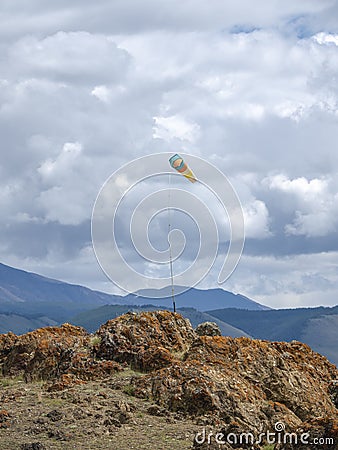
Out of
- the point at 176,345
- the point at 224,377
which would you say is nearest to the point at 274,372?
the point at 224,377

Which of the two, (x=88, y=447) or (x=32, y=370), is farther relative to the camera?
(x=32, y=370)

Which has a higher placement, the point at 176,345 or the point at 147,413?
the point at 176,345

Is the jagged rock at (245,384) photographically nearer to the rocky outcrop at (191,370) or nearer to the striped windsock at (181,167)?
the rocky outcrop at (191,370)

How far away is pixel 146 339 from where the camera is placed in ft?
104

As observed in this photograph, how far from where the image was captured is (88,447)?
Result: 71.7 feet

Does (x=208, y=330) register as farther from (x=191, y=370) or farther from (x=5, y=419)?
(x=5, y=419)

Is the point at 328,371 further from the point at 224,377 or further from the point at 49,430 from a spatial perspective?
the point at 49,430

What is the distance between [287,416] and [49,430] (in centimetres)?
871

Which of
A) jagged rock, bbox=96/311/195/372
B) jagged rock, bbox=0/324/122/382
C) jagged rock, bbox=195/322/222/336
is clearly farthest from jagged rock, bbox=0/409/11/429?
jagged rock, bbox=195/322/222/336

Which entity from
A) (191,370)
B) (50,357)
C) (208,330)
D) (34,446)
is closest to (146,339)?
(50,357)

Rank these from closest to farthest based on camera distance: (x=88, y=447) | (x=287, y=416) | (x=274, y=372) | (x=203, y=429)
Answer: (x=88, y=447) < (x=203, y=429) < (x=287, y=416) < (x=274, y=372)

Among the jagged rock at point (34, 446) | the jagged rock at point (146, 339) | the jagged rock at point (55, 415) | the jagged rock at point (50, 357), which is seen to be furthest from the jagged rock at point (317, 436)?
the jagged rock at point (50, 357)

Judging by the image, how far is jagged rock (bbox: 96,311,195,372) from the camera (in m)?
29.8

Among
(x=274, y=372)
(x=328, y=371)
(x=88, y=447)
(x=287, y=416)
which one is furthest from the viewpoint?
(x=328, y=371)
